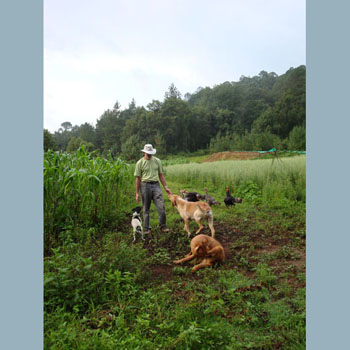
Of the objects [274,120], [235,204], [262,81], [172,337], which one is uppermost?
[262,81]

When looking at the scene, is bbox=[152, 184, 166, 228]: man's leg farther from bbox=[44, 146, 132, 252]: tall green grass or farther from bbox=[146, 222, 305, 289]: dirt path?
bbox=[44, 146, 132, 252]: tall green grass

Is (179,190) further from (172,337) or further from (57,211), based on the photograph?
(172,337)

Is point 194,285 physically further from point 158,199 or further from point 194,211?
point 158,199

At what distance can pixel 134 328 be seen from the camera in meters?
2.33

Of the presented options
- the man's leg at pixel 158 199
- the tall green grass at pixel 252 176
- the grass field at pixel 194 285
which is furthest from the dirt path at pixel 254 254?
the tall green grass at pixel 252 176

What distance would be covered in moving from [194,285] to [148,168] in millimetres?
2209

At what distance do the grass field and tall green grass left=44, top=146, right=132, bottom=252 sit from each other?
192 mm

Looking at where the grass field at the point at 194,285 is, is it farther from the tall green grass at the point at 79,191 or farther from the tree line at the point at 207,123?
the tree line at the point at 207,123

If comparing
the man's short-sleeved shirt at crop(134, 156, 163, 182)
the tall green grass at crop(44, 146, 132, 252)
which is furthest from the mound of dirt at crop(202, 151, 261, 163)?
the tall green grass at crop(44, 146, 132, 252)

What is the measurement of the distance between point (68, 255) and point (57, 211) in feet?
3.87

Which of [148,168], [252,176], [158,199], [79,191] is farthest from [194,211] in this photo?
[79,191]

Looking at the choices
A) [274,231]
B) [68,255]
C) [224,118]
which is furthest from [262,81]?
[68,255]

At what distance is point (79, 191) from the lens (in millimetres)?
4207

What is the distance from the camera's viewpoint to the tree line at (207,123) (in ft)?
13.1
